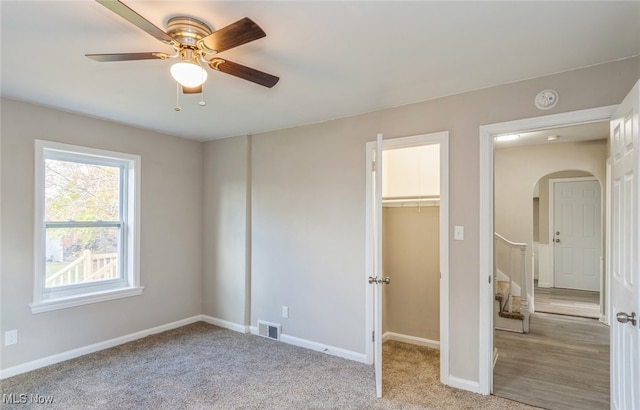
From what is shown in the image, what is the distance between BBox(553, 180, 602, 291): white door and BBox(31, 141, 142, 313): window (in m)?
7.33

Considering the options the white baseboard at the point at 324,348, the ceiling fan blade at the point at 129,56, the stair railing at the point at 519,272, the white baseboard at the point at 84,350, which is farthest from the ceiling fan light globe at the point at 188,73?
the stair railing at the point at 519,272

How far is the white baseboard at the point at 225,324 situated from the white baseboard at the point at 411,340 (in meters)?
1.66

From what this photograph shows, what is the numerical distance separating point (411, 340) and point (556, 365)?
1.36 m

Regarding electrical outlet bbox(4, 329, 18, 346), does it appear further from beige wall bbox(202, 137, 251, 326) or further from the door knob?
the door knob

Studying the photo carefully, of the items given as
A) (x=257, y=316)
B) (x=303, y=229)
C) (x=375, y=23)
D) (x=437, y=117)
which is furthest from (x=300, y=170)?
(x=375, y=23)

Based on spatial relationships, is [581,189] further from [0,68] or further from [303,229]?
[0,68]

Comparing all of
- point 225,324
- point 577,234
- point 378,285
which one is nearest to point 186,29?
point 378,285

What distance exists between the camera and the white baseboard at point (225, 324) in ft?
13.9

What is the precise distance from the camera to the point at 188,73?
183cm

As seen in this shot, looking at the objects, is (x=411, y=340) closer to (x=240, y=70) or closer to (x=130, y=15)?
(x=240, y=70)

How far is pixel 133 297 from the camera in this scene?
3.99 meters

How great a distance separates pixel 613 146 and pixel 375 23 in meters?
1.83

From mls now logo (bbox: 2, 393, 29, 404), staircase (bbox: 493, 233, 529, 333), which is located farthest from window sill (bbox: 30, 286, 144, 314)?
staircase (bbox: 493, 233, 529, 333)

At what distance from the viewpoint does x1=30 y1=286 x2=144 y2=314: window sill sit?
128 inches
